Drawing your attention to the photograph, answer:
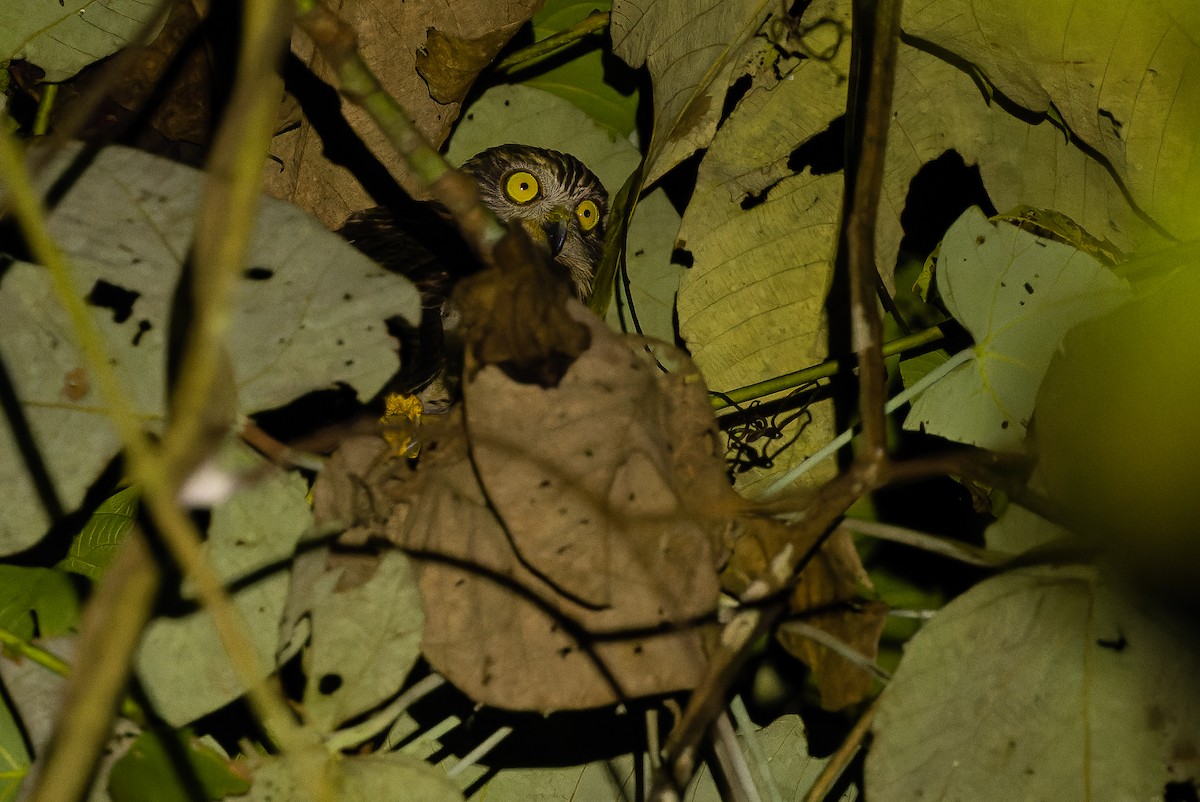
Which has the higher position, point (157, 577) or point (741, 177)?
point (741, 177)

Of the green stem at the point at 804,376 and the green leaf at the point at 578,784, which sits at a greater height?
the green stem at the point at 804,376

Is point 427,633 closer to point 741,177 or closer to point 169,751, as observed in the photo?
point 169,751

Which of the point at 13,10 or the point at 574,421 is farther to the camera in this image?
the point at 13,10

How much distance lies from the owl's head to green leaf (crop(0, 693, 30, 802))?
1.76m

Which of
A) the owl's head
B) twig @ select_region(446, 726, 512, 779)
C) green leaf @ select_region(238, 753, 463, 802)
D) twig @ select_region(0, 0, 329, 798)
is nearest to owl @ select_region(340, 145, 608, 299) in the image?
the owl's head

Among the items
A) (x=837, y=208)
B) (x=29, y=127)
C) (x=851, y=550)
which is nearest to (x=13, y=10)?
(x=29, y=127)

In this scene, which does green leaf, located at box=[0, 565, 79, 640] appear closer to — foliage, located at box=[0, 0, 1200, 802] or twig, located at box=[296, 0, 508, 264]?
foliage, located at box=[0, 0, 1200, 802]

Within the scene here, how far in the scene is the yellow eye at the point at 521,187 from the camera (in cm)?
279

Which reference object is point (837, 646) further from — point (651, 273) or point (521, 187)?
point (521, 187)

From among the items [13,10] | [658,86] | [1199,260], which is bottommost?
[1199,260]

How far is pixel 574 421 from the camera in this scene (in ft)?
3.86

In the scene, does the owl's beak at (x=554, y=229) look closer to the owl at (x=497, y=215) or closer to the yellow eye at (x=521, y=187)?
the owl at (x=497, y=215)

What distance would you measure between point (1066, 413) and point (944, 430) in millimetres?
168

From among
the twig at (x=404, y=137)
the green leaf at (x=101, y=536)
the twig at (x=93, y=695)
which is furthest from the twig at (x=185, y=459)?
the green leaf at (x=101, y=536)
